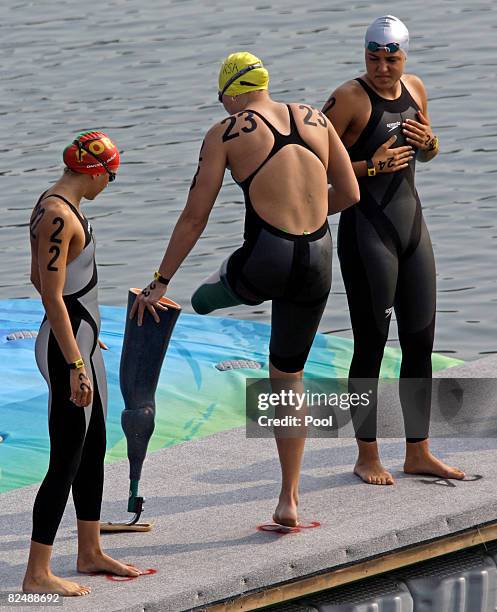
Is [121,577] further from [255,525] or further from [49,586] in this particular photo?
[255,525]

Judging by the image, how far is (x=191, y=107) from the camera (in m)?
21.4

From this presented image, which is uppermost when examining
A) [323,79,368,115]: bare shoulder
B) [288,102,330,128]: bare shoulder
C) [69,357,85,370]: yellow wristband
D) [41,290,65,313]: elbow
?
[323,79,368,115]: bare shoulder

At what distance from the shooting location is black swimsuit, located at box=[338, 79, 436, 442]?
7.14 meters

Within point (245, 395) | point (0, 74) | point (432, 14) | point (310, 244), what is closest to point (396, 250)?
point (310, 244)

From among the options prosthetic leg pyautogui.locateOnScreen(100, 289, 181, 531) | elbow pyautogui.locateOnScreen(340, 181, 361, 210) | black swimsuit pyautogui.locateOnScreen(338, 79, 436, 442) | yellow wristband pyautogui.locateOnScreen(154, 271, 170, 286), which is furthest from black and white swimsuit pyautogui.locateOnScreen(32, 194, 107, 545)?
black swimsuit pyautogui.locateOnScreen(338, 79, 436, 442)

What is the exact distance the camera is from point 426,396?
300 inches

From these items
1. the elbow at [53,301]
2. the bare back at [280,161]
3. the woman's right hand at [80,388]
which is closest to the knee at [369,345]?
the bare back at [280,161]

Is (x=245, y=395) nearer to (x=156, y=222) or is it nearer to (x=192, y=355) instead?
(x=192, y=355)

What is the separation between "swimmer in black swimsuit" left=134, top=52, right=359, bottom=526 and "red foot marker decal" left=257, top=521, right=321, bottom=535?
47 mm

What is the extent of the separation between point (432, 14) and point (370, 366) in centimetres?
1998

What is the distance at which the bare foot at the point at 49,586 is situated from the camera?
6047 mm

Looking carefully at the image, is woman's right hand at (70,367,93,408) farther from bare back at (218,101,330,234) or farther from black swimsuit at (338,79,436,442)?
black swimsuit at (338,79,436,442)

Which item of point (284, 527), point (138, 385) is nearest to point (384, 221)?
point (138, 385)

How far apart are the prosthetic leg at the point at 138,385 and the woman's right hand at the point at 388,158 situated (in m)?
1.24
